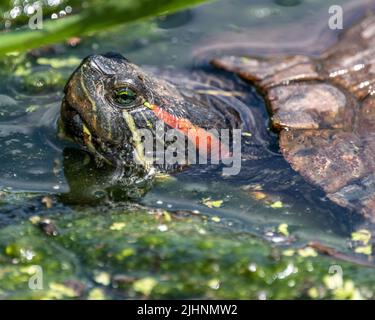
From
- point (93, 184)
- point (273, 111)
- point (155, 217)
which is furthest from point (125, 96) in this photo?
point (273, 111)

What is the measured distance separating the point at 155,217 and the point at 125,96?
0.83m

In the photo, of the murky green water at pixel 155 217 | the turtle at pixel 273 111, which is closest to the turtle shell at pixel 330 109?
the turtle at pixel 273 111

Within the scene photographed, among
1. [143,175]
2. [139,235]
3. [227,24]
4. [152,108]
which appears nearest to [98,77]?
[152,108]

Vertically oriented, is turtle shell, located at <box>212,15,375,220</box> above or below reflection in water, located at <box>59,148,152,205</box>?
above

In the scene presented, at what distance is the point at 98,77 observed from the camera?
4.00 meters

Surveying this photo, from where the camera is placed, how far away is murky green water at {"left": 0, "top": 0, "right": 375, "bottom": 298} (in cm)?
326

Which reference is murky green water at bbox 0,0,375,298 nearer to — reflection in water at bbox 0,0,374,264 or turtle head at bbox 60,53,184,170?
reflection in water at bbox 0,0,374,264

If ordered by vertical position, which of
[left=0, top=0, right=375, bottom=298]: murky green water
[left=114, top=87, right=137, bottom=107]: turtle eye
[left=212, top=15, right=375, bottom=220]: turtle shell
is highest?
[left=114, top=87, right=137, bottom=107]: turtle eye

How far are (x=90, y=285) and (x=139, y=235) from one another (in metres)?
0.40

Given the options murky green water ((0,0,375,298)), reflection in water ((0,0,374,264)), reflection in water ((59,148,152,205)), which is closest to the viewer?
murky green water ((0,0,375,298))

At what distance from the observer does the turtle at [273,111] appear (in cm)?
402

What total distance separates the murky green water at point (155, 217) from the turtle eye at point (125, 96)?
1.66 ft

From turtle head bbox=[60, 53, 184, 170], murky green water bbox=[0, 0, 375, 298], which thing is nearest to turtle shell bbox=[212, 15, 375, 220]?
murky green water bbox=[0, 0, 375, 298]
